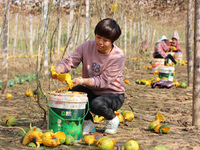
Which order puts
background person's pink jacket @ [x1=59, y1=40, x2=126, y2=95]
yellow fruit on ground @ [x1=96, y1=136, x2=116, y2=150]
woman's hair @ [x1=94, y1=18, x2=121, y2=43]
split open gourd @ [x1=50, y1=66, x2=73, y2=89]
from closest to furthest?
yellow fruit on ground @ [x1=96, y1=136, x2=116, y2=150] < split open gourd @ [x1=50, y1=66, x2=73, y2=89] < woman's hair @ [x1=94, y1=18, x2=121, y2=43] < background person's pink jacket @ [x1=59, y1=40, x2=126, y2=95]

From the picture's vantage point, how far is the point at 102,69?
2.16 metres

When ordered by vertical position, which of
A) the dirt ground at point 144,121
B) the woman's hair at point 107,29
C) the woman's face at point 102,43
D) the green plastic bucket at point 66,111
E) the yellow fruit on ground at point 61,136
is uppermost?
the woman's hair at point 107,29

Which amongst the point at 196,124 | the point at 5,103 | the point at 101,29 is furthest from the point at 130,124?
A: the point at 5,103

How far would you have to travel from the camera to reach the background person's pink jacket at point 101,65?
2113 mm

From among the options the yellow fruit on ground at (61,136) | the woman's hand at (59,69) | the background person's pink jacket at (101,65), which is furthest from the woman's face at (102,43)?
the yellow fruit on ground at (61,136)

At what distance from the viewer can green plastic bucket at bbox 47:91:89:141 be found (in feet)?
5.95

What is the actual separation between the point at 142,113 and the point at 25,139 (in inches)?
67.9

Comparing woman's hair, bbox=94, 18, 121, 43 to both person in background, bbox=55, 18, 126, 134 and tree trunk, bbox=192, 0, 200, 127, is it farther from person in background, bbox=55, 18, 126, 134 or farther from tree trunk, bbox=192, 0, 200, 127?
tree trunk, bbox=192, 0, 200, 127

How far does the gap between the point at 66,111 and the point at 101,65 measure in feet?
1.83

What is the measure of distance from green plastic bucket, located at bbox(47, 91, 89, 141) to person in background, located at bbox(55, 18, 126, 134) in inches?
7.9

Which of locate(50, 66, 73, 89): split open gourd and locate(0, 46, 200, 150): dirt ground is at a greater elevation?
locate(50, 66, 73, 89): split open gourd

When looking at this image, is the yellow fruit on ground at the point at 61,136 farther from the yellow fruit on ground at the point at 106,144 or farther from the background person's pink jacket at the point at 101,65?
the background person's pink jacket at the point at 101,65

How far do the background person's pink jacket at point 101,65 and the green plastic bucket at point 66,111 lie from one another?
0.30 metres

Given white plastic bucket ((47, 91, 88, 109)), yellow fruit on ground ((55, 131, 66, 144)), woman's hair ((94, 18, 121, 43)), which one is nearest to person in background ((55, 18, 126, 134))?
woman's hair ((94, 18, 121, 43))
